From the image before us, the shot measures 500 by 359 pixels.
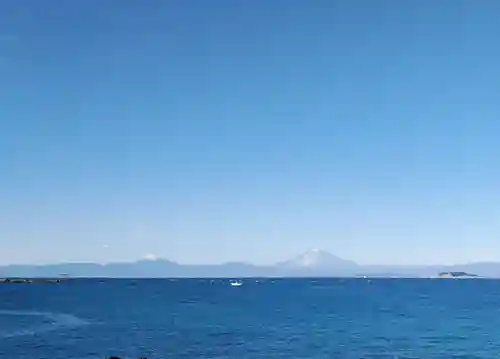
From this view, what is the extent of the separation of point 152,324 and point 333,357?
38885 millimetres

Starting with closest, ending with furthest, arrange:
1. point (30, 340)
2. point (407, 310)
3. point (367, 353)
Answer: point (367, 353)
point (30, 340)
point (407, 310)

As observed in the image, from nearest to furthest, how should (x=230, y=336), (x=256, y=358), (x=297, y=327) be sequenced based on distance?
(x=256, y=358)
(x=230, y=336)
(x=297, y=327)

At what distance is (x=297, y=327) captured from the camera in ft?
296

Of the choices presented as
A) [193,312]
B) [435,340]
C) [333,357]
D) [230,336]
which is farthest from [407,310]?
[333,357]

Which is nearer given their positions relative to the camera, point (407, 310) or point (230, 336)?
point (230, 336)

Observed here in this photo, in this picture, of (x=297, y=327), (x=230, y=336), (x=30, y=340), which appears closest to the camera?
(x=30, y=340)

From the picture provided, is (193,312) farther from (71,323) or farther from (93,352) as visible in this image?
(93,352)

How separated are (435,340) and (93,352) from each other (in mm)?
41999

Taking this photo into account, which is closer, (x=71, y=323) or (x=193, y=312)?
(x=71, y=323)

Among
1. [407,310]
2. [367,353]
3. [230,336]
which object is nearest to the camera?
[367,353]

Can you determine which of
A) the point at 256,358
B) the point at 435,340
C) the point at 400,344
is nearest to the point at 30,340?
the point at 256,358

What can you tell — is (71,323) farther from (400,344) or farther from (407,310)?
(407,310)

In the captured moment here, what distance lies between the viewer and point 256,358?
5941cm

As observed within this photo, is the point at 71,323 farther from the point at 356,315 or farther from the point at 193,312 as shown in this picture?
the point at 356,315
